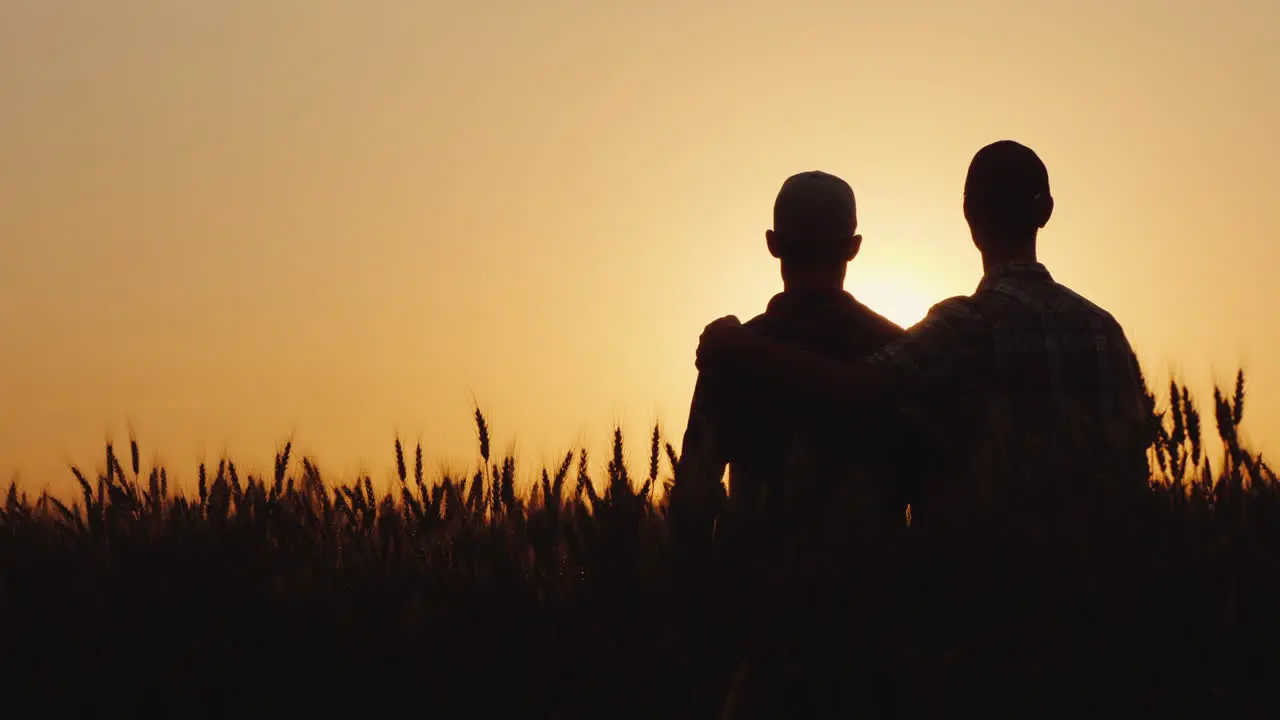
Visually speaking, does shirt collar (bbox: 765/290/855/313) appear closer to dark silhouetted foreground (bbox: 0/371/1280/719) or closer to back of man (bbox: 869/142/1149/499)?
back of man (bbox: 869/142/1149/499)

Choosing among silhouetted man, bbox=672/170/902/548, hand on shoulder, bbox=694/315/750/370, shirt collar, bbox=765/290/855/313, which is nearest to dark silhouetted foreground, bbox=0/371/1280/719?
hand on shoulder, bbox=694/315/750/370

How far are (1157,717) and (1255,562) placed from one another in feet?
1.81

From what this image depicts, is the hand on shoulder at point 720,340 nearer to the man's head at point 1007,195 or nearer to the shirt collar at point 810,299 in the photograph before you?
the shirt collar at point 810,299

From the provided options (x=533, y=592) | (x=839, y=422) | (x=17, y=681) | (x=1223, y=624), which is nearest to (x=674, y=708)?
(x=533, y=592)

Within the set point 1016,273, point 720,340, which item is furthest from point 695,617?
point 1016,273

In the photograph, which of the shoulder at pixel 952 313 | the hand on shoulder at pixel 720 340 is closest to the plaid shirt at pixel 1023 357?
the shoulder at pixel 952 313

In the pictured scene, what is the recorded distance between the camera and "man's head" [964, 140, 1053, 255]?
4.59 metres

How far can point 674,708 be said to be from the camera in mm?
3041

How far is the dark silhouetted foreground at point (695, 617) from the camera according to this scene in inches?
119

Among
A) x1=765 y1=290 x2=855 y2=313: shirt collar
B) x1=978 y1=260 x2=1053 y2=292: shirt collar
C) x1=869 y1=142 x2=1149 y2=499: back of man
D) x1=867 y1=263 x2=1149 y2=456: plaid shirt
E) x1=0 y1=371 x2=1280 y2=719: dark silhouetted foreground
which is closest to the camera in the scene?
x1=0 y1=371 x2=1280 y2=719: dark silhouetted foreground

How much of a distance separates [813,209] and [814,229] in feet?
0.24

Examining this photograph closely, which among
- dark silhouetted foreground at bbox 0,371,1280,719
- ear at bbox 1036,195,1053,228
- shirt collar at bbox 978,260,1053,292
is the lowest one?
dark silhouetted foreground at bbox 0,371,1280,719

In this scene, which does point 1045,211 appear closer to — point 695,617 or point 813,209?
point 813,209

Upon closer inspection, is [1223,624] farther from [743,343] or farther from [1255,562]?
[743,343]
